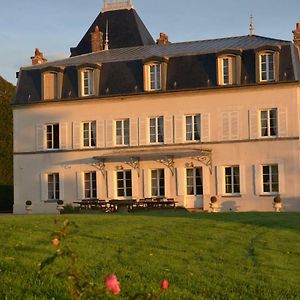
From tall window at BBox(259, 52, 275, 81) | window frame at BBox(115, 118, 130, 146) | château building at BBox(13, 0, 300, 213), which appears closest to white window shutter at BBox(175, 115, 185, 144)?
château building at BBox(13, 0, 300, 213)

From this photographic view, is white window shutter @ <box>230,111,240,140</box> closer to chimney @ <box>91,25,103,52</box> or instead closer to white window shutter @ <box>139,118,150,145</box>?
white window shutter @ <box>139,118,150,145</box>

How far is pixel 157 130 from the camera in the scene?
32.5 metres

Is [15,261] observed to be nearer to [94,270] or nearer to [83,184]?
[94,270]

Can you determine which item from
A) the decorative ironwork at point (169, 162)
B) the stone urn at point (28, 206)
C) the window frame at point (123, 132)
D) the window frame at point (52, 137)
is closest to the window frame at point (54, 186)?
the stone urn at point (28, 206)

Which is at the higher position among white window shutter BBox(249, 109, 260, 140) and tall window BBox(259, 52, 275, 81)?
tall window BBox(259, 52, 275, 81)

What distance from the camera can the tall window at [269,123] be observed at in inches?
1205

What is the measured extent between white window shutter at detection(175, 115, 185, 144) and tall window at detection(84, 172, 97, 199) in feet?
15.1

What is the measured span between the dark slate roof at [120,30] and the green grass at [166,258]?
2806 cm

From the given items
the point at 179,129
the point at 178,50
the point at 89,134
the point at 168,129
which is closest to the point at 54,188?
the point at 89,134

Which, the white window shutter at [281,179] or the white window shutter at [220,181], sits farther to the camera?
the white window shutter at [220,181]

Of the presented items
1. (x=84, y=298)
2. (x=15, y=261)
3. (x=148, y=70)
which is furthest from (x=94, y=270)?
(x=148, y=70)

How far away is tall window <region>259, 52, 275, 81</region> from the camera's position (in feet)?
101

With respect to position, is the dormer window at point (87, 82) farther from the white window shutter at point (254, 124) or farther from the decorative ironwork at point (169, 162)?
the white window shutter at point (254, 124)

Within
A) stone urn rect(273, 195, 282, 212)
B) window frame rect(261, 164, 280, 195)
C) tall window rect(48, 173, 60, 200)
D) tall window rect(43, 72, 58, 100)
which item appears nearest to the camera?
stone urn rect(273, 195, 282, 212)
